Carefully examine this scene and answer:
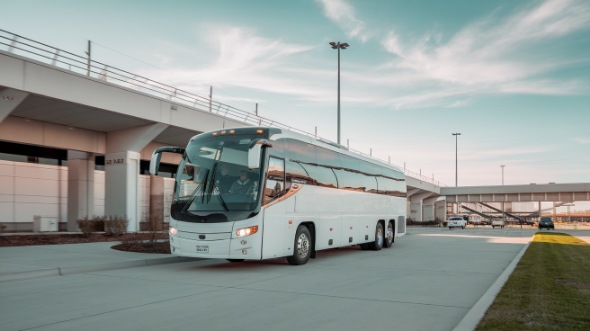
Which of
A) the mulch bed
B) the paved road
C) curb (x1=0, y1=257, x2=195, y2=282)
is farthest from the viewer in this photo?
the mulch bed

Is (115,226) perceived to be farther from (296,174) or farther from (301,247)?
(296,174)

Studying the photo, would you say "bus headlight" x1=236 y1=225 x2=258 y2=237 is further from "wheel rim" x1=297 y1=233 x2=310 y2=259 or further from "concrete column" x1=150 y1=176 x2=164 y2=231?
"concrete column" x1=150 y1=176 x2=164 y2=231

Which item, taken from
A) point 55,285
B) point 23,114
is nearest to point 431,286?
point 55,285

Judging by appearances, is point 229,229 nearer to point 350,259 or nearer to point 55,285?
point 55,285

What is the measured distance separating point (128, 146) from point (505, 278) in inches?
926

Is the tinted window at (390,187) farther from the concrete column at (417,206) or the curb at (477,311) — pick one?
the concrete column at (417,206)

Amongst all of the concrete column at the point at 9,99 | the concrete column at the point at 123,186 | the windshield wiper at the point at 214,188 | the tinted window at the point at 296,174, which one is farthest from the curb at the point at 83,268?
the concrete column at the point at 123,186

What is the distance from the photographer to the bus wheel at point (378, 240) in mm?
20547

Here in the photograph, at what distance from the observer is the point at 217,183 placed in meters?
12.8

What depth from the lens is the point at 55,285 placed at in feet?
34.3

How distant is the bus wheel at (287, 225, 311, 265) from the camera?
1412cm

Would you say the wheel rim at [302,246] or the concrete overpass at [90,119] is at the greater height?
the concrete overpass at [90,119]

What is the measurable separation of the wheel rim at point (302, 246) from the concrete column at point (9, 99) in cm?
1403

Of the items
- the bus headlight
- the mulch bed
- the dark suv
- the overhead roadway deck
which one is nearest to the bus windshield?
the bus headlight
